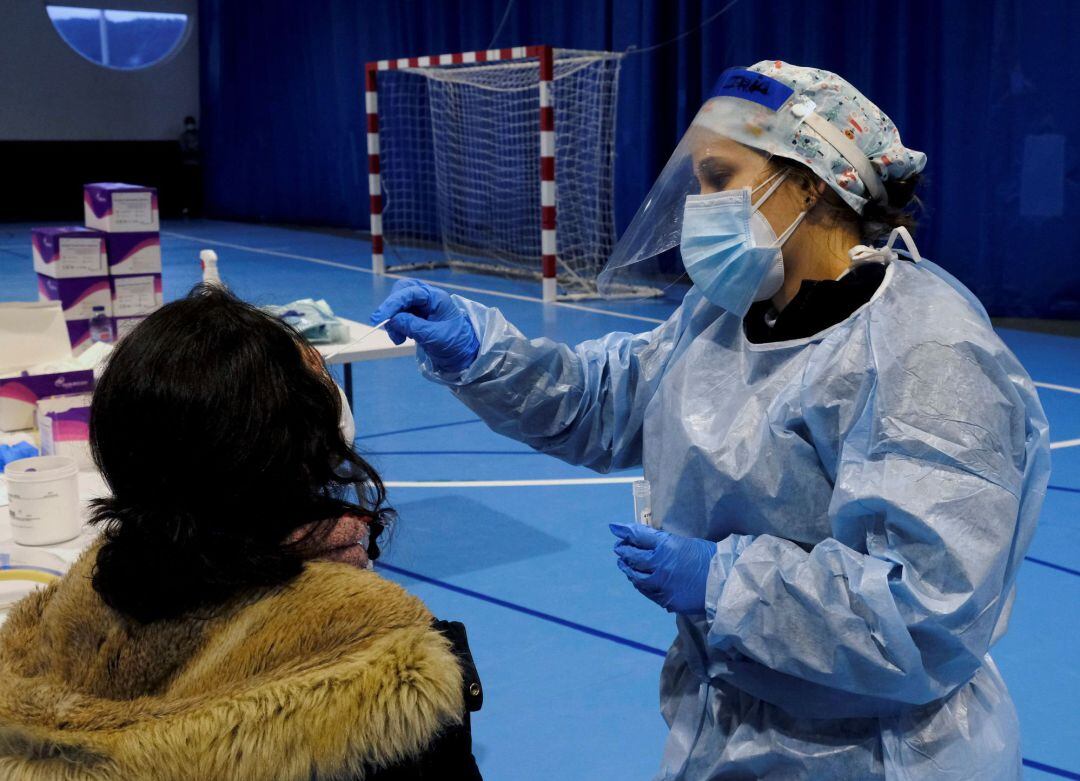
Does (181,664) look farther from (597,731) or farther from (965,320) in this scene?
(597,731)

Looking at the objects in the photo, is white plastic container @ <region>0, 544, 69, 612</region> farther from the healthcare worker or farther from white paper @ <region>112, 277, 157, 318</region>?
white paper @ <region>112, 277, 157, 318</region>

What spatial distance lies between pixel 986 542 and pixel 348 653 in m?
0.72

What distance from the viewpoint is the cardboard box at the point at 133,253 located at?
381 centimetres

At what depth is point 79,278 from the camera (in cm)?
372

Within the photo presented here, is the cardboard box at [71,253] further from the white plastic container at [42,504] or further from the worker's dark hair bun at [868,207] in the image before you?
the worker's dark hair bun at [868,207]

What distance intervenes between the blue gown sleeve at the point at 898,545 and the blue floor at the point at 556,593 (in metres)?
0.73

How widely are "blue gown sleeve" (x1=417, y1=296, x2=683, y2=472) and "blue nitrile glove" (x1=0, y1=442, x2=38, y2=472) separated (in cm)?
104

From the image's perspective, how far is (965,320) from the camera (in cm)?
145

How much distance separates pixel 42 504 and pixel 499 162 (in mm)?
8170

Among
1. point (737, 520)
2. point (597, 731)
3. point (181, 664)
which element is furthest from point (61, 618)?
point (597, 731)

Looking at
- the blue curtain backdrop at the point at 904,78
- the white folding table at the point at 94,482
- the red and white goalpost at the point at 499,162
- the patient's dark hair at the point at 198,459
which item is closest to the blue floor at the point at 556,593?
the patient's dark hair at the point at 198,459

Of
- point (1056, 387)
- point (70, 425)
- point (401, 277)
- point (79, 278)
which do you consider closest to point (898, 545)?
point (70, 425)

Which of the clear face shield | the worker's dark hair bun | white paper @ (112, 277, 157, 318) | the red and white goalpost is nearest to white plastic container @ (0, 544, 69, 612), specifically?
the clear face shield

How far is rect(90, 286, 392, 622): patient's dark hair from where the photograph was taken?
110 centimetres
